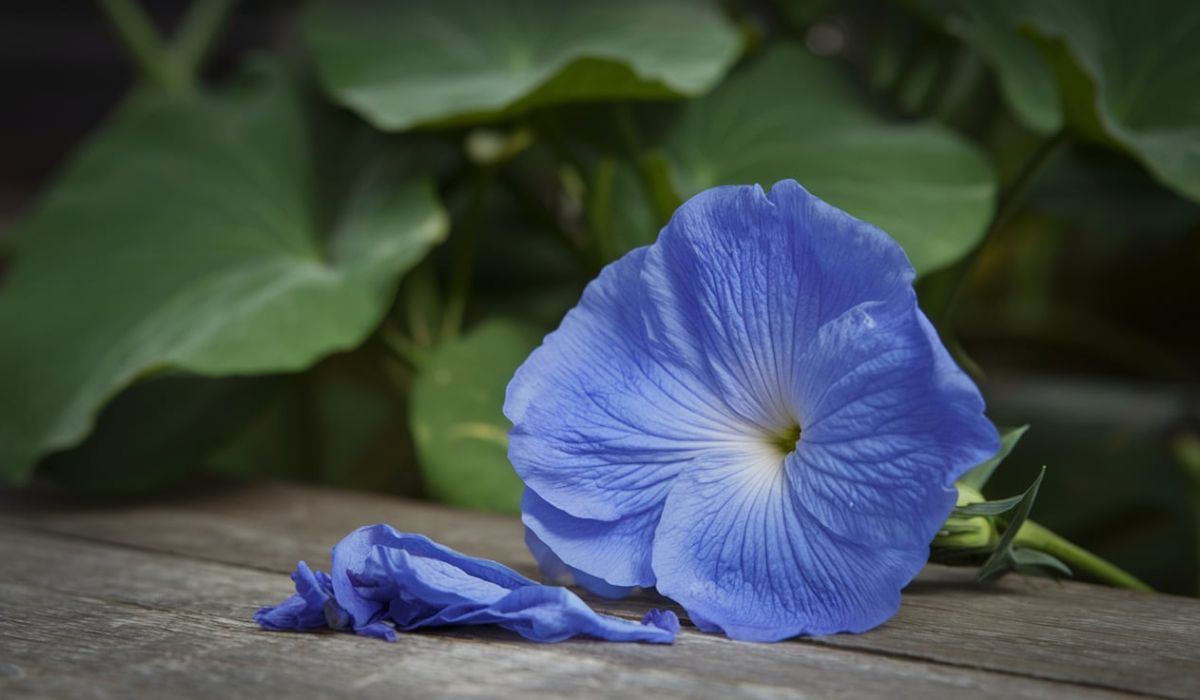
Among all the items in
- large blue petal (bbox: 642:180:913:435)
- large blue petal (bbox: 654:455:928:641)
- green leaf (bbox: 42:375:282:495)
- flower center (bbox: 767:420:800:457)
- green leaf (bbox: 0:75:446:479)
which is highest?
green leaf (bbox: 0:75:446:479)

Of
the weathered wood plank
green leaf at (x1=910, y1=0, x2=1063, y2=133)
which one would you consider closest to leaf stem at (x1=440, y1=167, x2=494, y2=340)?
green leaf at (x1=910, y1=0, x2=1063, y2=133)

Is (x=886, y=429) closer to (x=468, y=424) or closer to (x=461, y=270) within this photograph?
(x=468, y=424)

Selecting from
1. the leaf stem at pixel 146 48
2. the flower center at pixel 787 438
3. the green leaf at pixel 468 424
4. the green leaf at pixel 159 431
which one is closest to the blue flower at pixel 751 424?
the flower center at pixel 787 438

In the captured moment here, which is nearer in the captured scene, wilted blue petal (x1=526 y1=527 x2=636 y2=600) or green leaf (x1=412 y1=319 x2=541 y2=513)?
wilted blue petal (x1=526 y1=527 x2=636 y2=600)

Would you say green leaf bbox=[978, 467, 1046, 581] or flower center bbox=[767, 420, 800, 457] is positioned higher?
flower center bbox=[767, 420, 800, 457]

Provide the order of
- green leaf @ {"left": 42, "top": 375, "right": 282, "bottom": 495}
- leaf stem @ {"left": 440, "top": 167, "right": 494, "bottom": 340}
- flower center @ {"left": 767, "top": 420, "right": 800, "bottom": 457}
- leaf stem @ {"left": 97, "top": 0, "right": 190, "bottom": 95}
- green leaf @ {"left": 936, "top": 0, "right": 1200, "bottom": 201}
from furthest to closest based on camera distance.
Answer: leaf stem @ {"left": 97, "top": 0, "right": 190, "bottom": 95} → leaf stem @ {"left": 440, "top": 167, "right": 494, "bottom": 340} → green leaf @ {"left": 42, "top": 375, "right": 282, "bottom": 495} → green leaf @ {"left": 936, "top": 0, "right": 1200, "bottom": 201} → flower center @ {"left": 767, "top": 420, "right": 800, "bottom": 457}

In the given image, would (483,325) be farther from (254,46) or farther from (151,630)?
(254,46)

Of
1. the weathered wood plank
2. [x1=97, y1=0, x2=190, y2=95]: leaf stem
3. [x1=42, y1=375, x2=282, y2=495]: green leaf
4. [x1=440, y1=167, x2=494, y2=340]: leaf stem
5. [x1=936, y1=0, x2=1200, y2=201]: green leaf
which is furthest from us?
[x1=97, y1=0, x2=190, y2=95]: leaf stem

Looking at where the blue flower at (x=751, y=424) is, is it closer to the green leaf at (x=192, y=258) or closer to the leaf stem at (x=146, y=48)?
the green leaf at (x=192, y=258)

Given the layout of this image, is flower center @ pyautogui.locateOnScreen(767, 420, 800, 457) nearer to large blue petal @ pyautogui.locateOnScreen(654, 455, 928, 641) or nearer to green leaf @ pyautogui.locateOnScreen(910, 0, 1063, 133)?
large blue petal @ pyautogui.locateOnScreen(654, 455, 928, 641)
